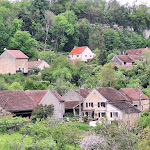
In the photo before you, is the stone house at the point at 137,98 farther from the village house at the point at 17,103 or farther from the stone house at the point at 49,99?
the village house at the point at 17,103

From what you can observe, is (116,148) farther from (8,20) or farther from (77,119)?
(8,20)

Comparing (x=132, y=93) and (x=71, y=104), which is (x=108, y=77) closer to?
(x=132, y=93)

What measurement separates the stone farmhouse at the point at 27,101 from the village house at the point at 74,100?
7.26 feet

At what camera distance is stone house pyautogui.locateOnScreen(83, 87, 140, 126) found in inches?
1624

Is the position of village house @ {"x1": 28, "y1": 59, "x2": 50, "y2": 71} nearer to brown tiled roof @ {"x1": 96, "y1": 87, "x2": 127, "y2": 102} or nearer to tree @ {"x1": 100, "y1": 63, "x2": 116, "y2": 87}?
tree @ {"x1": 100, "y1": 63, "x2": 116, "y2": 87}

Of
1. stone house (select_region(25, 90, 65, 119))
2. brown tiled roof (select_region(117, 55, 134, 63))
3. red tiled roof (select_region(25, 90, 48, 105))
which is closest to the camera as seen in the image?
red tiled roof (select_region(25, 90, 48, 105))

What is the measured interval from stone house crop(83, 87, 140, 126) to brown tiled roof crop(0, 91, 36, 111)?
8.25 m

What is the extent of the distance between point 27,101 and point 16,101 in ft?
4.22

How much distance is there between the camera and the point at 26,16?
253 ft

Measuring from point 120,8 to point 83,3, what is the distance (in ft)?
33.4

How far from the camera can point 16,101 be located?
125ft

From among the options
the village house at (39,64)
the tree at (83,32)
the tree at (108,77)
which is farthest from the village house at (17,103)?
the tree at (83,32)

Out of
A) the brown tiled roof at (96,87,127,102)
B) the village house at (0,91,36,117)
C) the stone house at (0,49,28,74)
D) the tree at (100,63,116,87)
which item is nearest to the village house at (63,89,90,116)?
the brown tiled roof at (96,87,127,102)

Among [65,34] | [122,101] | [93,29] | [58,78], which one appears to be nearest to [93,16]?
[93,29]
